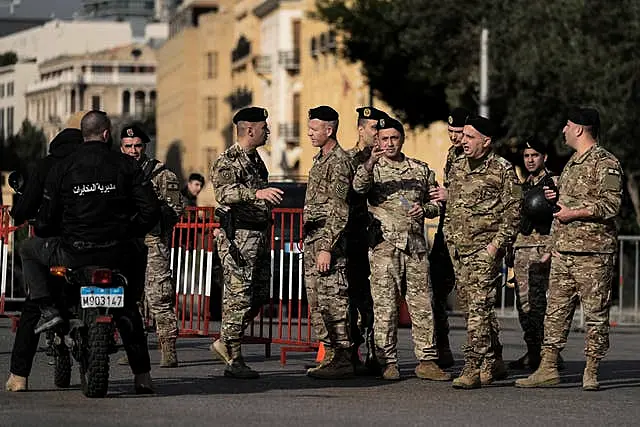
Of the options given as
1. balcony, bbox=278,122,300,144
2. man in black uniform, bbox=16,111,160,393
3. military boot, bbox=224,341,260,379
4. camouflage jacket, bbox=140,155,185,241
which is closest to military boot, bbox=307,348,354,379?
military boot, bbox=224,341,260,379

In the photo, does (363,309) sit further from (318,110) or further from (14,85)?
(14,85)

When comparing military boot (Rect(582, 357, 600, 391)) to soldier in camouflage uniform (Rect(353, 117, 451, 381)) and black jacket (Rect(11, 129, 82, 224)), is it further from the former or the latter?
black jacket (Rect(11, 129, 82, 224))

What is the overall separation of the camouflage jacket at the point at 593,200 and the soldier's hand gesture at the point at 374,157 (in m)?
1.39

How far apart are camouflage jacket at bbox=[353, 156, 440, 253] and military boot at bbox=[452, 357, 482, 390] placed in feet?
3.26

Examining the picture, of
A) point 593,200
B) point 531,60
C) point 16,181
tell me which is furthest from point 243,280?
point 531,60

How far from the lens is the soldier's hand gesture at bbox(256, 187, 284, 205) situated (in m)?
14.3

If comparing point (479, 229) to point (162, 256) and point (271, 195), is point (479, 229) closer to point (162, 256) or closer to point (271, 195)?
point (271, 195)

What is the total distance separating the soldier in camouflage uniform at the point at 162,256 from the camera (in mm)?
16047

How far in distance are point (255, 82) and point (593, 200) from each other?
3422 inches

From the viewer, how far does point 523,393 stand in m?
14.4

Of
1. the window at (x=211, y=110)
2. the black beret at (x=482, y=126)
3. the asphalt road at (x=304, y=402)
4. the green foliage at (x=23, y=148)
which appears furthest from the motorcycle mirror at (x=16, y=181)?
the green foliage at (x=23, y=148)

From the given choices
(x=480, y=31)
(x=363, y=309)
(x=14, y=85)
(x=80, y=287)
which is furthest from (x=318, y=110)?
(x=14, y=85)

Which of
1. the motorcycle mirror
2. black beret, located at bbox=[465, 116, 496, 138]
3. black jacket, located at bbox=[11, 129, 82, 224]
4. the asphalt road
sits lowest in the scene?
the asphalt road

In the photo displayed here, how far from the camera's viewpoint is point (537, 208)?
16828 mm
